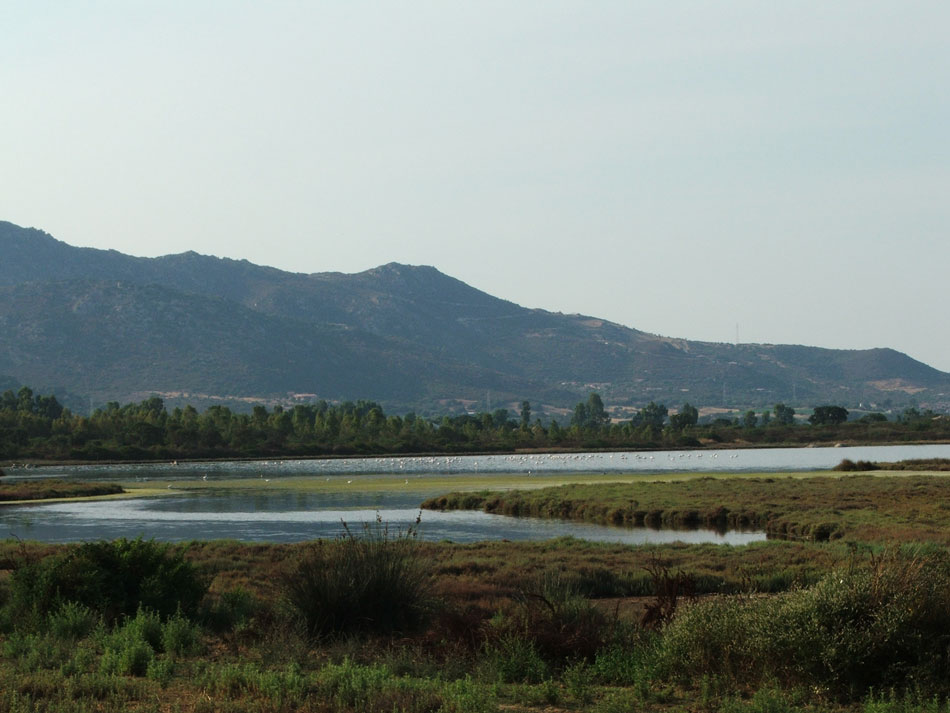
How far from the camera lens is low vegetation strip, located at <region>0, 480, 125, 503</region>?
208 feet

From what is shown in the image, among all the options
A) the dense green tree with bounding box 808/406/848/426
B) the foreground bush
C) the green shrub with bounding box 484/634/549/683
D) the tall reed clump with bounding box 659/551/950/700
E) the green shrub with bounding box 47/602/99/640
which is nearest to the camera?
the tall reed clump with bounding box 659/551/950/700

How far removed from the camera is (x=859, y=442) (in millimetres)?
151250

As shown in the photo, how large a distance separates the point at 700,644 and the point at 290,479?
73.6 m

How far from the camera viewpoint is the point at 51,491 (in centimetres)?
6488

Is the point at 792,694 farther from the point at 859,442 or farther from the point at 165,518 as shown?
the point at 859,442

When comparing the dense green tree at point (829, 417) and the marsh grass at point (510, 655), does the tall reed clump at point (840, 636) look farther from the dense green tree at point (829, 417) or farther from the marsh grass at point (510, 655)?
the dense green tree at point (829, 417)

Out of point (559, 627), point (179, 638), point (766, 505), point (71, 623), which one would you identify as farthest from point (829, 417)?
point (179, 638)

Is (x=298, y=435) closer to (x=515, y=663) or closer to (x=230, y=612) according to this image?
(x=230, y=612)

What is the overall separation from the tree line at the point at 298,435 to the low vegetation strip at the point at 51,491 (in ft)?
197

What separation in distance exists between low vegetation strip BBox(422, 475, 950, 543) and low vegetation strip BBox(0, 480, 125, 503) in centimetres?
2225

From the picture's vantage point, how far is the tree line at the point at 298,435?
429 feet

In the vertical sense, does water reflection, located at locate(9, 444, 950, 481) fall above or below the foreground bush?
below

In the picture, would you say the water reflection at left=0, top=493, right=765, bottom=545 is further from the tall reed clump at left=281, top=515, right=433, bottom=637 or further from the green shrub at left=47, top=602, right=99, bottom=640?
the green shrub at left=47, top=602, right=99, bottom=640

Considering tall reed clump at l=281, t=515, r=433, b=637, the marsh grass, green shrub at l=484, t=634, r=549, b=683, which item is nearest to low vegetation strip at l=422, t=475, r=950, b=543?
tall reed clump at l=281, t=515, r=433, b=637
